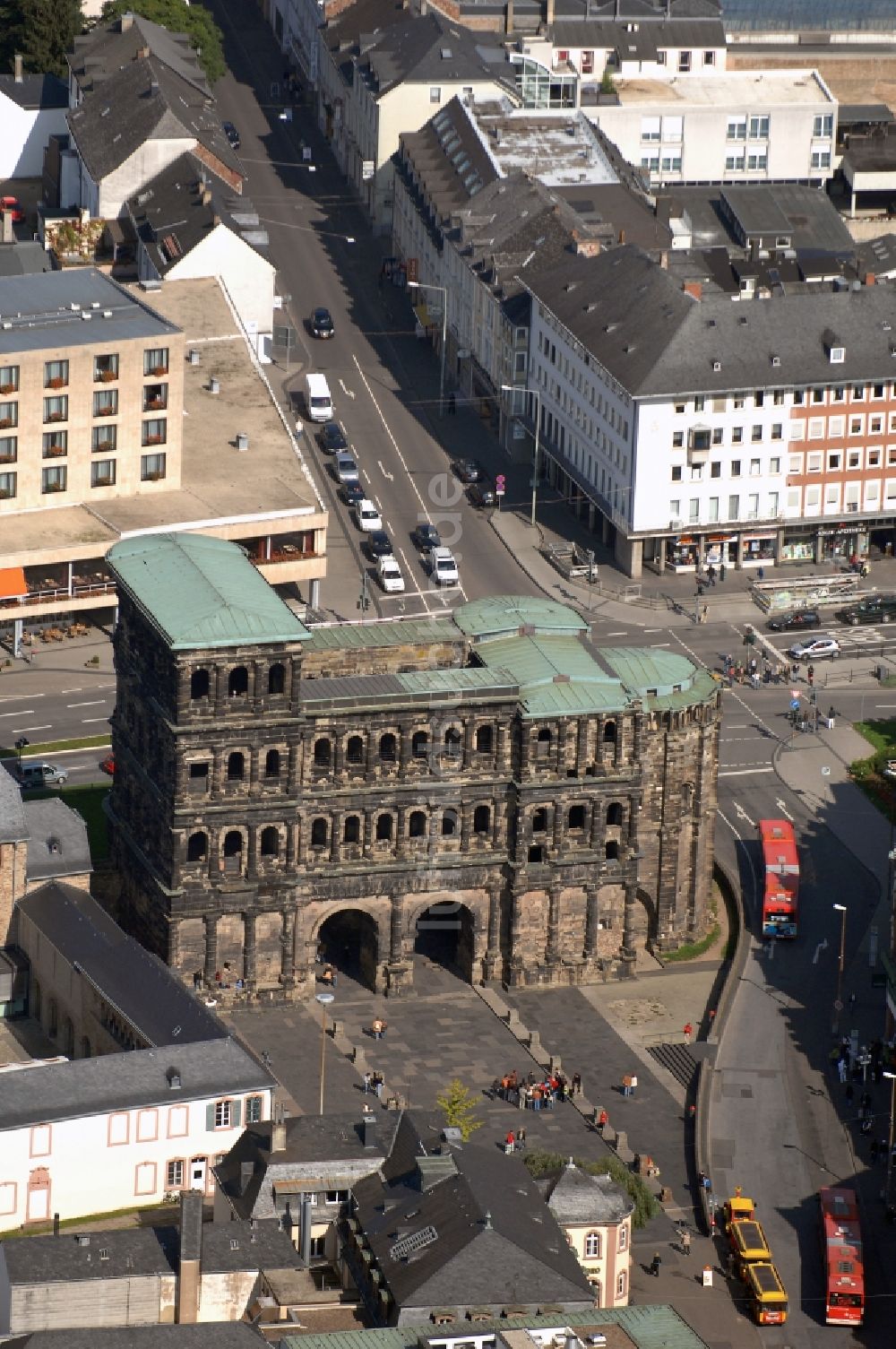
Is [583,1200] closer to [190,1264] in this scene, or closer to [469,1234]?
[469,1234]

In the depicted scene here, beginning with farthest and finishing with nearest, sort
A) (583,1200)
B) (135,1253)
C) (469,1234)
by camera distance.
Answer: (583,1200) < (135,1253) < (469,1234)

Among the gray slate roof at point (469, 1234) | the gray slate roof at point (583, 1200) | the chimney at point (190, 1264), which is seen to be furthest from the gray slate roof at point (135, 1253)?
the gray slate roof at point (583, 1200)

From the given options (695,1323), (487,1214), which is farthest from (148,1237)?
(695,1323)

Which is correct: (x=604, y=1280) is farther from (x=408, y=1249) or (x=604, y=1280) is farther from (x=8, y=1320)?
(x=8, y=1320)

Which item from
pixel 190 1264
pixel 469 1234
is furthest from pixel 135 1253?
pixel 469 1234

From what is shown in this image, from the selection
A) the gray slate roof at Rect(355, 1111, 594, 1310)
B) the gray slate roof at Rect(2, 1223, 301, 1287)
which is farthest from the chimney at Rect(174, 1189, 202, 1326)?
the gray slate roof at Rect(355, 1111, 594, 1310)

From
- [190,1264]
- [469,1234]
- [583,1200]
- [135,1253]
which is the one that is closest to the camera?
[469,1234]
